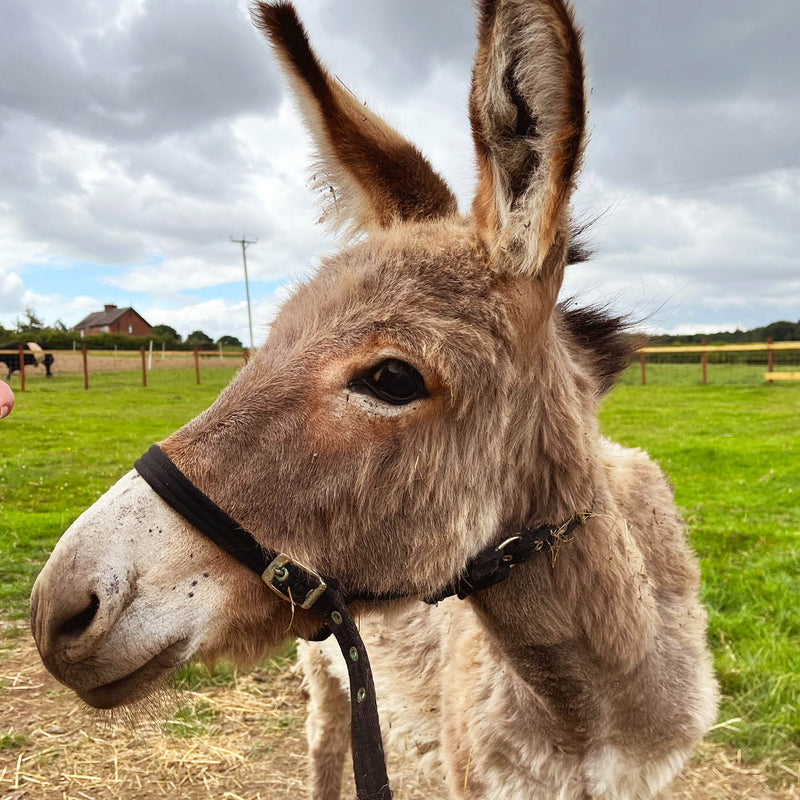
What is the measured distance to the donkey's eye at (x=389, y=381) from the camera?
68.1 inches

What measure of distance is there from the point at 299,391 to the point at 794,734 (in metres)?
3.99

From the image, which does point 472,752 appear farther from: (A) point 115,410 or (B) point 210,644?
(A) point 115,410

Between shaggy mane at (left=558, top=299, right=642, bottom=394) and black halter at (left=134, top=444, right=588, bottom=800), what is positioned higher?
shaggy mane at (left=558, top=299, right=642, bottom=394)

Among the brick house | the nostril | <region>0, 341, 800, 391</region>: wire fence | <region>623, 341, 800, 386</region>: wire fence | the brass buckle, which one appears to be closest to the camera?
the nostril

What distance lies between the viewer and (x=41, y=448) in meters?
12.9

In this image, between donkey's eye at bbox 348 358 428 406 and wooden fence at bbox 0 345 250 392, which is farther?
wooden fence at bbox 0 345 250 392

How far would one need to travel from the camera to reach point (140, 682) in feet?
5.45

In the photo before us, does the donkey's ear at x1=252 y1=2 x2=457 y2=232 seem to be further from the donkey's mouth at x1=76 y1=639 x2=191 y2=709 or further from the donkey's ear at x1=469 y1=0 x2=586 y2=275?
the donkey's mouth at x1=76 y1=639 x2=191 y2=709

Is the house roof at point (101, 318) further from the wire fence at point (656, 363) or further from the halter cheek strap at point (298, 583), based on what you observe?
the halter cheek strap at point (298, 583)

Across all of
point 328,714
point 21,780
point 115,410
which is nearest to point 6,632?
point 21,780

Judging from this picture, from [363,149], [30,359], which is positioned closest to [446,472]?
[363,149]

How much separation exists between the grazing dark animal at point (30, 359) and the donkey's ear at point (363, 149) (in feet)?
94.8

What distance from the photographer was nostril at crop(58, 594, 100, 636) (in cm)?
155

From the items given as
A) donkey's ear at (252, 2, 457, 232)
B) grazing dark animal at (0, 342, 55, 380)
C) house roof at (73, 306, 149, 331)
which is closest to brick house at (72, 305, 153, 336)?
house roof at (73, 306, 149, 331)
